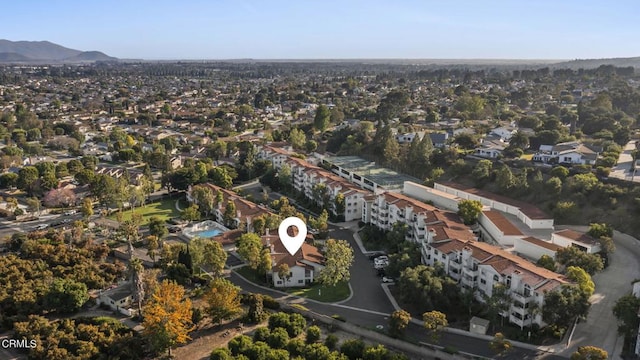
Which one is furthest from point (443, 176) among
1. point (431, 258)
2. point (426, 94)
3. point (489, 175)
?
point (426, 94)

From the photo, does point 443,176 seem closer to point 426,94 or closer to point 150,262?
point 150,262

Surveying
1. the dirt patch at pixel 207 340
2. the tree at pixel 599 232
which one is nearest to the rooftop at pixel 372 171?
the tree at pixel 599 232

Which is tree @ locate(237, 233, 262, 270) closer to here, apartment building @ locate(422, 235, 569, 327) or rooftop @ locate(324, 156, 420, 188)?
apartment building @ locate(422, 235, 569, 327)

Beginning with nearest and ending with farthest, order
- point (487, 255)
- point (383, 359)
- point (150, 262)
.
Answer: point (383, 359)
point (487, 255)
point (150, 262)

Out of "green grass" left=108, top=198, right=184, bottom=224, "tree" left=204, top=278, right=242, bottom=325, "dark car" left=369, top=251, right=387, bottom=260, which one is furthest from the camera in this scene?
"green grass" left=108, top=198, right=184, bottom=224

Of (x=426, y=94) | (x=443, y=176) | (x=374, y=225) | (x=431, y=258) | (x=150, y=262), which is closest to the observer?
(x=431, y=258)

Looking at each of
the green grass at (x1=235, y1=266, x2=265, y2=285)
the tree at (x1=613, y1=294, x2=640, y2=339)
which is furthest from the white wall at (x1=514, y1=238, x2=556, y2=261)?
the green grass at (x1=235, y1=266, x2=265, y2=285)

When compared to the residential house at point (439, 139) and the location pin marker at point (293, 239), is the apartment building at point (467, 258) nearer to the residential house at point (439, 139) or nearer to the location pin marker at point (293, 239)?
the location pin marker at point (293, 239)
